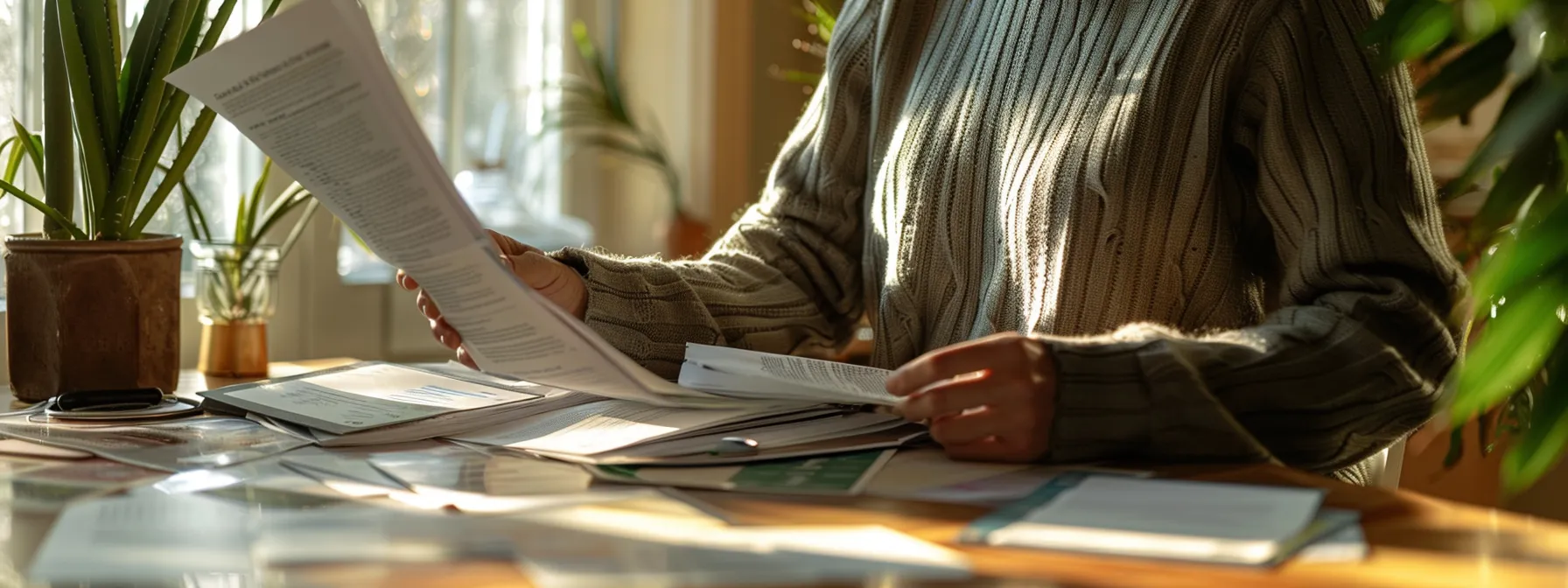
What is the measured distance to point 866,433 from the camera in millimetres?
847

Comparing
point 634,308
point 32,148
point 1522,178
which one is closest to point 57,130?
point 32,148

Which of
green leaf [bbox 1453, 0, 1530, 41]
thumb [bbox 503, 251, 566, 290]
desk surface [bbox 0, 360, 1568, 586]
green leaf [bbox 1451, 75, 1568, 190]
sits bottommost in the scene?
desk surface [bbox 0, 360, 1568, 586]

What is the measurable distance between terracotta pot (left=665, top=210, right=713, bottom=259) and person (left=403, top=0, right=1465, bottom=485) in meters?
0.91

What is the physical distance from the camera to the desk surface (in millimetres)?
547

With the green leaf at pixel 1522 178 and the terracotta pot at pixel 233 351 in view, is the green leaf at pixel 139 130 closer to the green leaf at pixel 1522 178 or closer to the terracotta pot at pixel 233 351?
the terracotta pot at pixel 233 351

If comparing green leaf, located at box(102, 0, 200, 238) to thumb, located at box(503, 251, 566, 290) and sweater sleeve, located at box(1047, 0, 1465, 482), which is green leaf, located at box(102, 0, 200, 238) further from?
sweater sleeve, located at box(1047, 0, 1465, 482)

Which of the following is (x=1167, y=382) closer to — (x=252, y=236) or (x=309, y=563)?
(x=309, y=563)

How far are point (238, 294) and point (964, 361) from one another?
81 centimetres

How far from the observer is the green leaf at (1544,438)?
23.5 inches

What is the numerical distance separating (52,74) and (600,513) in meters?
0.71

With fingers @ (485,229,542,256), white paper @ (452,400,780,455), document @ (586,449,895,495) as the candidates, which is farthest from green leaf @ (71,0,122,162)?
document @ (586,449,895,495)

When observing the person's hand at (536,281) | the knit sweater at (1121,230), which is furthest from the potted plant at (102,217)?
the knit sweater at (1121,230)

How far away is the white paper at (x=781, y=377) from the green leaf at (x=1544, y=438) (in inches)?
12.7

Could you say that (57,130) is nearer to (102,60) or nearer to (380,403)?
(102,60)
